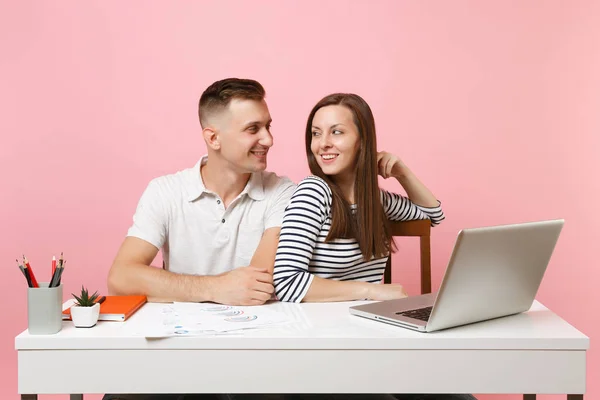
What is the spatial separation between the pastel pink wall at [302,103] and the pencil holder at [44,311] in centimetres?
191

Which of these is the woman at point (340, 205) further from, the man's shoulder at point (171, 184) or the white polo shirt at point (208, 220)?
the man's shoulder at point (171, 184)

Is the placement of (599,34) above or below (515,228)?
above

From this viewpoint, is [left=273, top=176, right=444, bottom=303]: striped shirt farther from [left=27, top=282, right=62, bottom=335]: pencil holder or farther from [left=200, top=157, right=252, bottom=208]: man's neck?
[left=27, top=282, right=62, bottom=335]: pencil holder

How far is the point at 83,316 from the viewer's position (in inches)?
66.2

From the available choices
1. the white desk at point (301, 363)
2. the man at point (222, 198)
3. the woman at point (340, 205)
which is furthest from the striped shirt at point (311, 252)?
the white desk at point (301, 363)

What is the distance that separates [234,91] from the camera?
259cm

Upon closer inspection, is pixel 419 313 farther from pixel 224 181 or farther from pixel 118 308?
pixel 224 181

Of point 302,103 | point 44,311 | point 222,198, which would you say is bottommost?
point 44,311

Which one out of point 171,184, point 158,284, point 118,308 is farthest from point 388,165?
point 118,308

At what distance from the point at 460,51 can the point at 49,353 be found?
2.60 metres

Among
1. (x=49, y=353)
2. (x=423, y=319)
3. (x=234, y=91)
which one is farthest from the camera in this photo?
(x=234, y=91)

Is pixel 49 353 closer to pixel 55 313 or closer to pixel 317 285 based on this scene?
pixel 55 313

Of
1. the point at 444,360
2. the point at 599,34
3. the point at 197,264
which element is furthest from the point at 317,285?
the point at 599,34

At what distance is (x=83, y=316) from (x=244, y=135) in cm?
103
